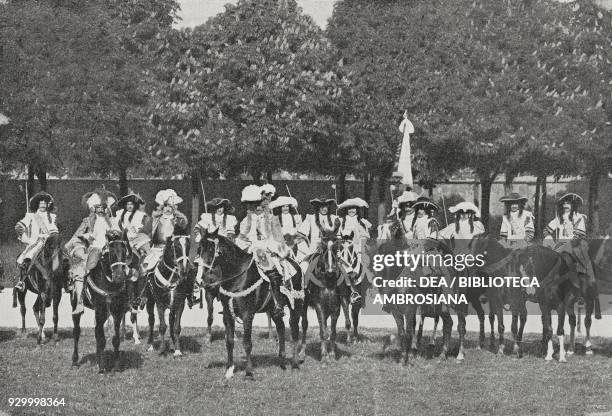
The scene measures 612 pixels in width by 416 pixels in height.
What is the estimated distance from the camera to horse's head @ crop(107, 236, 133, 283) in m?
14.1

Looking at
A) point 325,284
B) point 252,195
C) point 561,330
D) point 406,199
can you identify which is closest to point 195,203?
point 406,199

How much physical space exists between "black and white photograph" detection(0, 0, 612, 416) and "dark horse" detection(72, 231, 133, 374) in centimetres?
4

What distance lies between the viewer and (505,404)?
12.7 metres

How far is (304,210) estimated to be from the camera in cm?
4738

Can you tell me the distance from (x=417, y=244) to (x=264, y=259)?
2688 millimetres

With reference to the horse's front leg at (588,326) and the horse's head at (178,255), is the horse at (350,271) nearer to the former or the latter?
the horse's head at (178,255)

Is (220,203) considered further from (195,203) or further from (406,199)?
(195,203)

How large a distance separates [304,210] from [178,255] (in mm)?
31513

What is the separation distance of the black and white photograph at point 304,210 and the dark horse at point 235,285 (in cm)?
4

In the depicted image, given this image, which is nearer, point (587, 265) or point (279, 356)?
point (279, 356)

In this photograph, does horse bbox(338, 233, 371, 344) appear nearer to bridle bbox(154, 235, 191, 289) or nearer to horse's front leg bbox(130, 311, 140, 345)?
bridle bbox(154, 235, 191, 289)

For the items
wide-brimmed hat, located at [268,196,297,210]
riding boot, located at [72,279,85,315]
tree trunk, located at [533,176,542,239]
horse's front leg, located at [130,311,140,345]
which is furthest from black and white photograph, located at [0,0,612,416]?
wide-brimmed hat, located at [268,196,297,210]

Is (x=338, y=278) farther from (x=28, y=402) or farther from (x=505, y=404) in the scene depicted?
(x=28, y=402)

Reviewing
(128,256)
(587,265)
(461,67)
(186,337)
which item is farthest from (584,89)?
(128,256)
